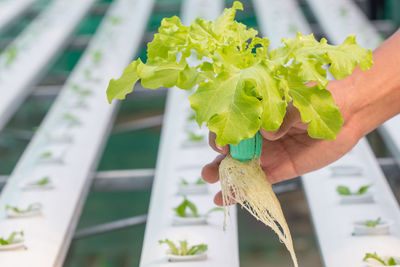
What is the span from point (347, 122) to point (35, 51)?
3.87 m

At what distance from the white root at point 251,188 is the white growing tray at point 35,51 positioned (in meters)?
2.59

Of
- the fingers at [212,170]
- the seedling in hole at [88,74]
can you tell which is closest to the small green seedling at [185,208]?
the fingers at [212,170]

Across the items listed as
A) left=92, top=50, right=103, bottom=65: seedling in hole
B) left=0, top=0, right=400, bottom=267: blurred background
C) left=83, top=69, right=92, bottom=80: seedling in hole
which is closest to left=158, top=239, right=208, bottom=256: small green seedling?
left=0, top=0, right=400, bottom=267: blurred background

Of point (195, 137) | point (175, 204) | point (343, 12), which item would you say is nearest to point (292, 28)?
point (343, 12)

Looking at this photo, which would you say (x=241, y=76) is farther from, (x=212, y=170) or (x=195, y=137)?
(x=195, y=137)

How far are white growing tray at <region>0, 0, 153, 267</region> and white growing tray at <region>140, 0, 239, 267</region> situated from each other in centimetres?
35

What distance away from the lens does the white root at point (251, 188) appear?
148 cm

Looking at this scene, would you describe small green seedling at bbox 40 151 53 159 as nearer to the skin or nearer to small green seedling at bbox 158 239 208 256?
small green seedling at bbox 158 239 208 256

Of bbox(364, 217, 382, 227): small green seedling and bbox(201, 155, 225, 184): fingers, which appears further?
bbox(364, 217, 382, 227): small green seedling

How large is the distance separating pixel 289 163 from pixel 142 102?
16.0 feet

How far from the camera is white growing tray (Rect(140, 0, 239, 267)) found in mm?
1959

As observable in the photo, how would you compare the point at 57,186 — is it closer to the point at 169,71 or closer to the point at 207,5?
the point at 169,71

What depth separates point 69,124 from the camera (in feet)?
11.2

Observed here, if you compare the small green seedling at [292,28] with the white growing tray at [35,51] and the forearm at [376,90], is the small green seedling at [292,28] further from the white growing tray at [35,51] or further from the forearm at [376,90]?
the forearm at [376,90]
